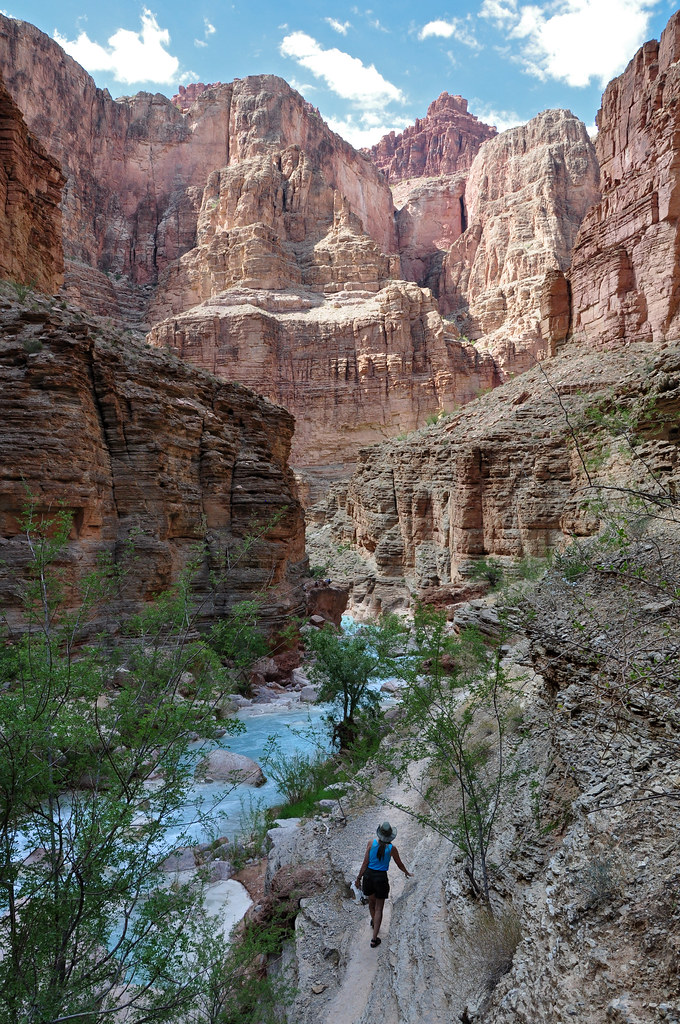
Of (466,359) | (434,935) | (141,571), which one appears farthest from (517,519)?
(466,359)

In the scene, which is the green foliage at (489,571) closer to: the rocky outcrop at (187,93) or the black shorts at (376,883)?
the black shorts at (376,883)

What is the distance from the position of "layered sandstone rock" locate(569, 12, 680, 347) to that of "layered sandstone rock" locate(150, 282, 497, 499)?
26391mm

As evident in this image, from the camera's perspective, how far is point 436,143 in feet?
308

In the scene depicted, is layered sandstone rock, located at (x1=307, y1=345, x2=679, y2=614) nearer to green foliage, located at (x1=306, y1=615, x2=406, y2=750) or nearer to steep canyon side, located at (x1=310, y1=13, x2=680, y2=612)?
steep canyon side, located at (x1=310, y1=13, x2=680, y2=612)

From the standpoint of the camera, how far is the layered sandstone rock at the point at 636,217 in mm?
21062

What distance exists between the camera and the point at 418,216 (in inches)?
3046

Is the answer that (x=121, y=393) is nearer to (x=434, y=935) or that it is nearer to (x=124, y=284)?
(x=434, y=935)

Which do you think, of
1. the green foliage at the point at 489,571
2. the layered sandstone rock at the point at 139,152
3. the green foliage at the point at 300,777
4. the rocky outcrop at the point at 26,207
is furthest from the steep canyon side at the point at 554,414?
the layered sandstone rock at the point at 139,152

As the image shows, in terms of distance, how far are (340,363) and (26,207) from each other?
131 feet

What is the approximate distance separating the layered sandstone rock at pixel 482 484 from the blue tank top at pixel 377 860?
304 inches

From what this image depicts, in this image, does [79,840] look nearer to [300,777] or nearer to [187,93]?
[300,777]

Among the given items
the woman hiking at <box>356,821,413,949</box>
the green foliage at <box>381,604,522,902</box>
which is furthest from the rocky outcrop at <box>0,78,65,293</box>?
the woman hiking at <box>356,821,413,949</box>

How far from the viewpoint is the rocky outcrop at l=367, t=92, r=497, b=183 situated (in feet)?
299

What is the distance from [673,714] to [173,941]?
12.0ft
